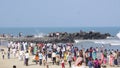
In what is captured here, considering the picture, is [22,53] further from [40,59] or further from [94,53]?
[94,53]

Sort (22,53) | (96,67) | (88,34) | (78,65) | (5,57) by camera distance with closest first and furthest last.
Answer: (78,65) → (96,67) → (22,53) → (5,57) → (88,34)

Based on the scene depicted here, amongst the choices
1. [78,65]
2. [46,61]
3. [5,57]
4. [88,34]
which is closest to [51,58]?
[46,61]

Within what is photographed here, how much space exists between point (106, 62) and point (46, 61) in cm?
428

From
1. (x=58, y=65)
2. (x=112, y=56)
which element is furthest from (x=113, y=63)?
(x=58, y=65)

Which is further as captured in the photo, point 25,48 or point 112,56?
point 25,48

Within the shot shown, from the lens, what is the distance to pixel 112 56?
32469 mm

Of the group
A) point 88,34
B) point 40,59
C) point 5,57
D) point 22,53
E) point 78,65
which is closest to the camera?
point 78,65

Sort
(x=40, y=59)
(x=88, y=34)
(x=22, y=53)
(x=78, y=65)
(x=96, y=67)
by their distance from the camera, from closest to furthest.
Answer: (x=78, y=65) → (x=96, y=67) → (x=40, y=59) → (x=22, y=53) → (x=88, y=34)

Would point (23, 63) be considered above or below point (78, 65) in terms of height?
below

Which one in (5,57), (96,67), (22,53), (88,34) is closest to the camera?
(96,67)

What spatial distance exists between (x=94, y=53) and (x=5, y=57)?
9894mm

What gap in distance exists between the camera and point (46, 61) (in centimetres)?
3244

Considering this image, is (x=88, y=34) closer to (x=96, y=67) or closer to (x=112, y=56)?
(x=112, y=56)

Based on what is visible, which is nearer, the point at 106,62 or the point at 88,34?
the point at 106,62
